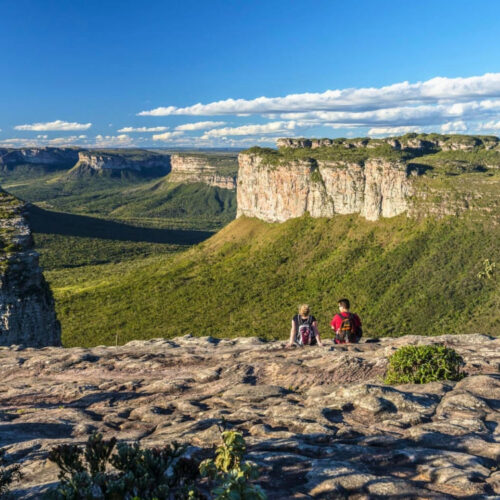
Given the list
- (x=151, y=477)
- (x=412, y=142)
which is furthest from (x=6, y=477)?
(x=412, y=142)

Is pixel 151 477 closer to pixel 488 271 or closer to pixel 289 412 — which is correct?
pixel 289 412

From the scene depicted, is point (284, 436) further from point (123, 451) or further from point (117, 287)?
point (117, 287)

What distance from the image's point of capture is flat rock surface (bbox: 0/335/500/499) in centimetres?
1004

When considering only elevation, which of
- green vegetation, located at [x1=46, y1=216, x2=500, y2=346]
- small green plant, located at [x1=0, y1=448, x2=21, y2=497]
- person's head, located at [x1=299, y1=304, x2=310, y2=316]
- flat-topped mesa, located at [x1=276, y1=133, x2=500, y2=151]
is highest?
flat-topped mesa, located at [x1=276, y1=133, x2=500, y2=151]

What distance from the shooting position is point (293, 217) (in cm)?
13000

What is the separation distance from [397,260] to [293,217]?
1578 inches

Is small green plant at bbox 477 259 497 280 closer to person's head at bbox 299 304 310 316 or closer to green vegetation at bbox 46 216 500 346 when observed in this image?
green vegetation at bbox 46 216 500 346

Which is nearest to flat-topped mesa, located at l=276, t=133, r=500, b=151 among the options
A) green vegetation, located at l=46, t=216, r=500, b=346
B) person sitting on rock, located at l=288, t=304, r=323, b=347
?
green vegetation, located at l=46, t=216, r=500, b=346

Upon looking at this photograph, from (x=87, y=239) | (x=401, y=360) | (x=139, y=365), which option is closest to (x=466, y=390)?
(x=401, y=360)

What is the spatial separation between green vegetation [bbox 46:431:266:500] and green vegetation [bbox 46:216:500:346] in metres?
66.0

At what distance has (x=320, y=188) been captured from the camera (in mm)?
123438

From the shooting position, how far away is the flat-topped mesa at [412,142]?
172 meters

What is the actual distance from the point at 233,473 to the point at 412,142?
189m

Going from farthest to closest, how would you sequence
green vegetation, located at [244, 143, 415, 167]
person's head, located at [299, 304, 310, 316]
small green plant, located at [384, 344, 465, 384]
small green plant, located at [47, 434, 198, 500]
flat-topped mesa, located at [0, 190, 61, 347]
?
1. green vegetation, located at [244, 143, 415, 167]
2. flat-topped mesa, located at [0, 190, 61, 347]
3. person's head, located at [299, 304, 310, 316]
4. small green plant, located at [384, 344, 465, 384]
5. small green plant, located at [47, 434, 198, 500]
